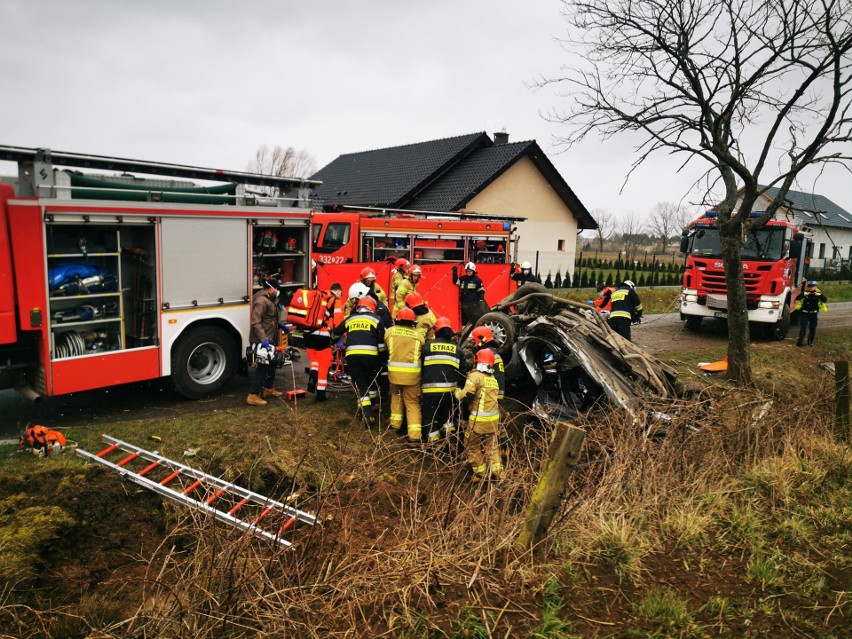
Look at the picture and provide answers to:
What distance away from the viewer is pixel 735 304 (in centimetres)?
906

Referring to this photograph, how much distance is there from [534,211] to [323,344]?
19.1 meters

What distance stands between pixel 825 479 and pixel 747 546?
6.19 feet

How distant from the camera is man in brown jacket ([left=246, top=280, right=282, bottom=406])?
8086 millimetres

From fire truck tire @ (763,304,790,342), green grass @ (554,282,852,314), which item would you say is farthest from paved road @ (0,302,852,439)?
green grass @ (554,282,852,314)

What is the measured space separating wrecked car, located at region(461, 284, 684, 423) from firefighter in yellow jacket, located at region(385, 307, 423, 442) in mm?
1185

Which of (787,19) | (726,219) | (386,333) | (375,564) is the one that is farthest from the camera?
(726,219)

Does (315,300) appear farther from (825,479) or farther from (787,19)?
(787,19)

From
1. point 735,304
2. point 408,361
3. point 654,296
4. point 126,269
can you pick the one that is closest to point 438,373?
point 408,361

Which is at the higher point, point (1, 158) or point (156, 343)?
point (1, 158)

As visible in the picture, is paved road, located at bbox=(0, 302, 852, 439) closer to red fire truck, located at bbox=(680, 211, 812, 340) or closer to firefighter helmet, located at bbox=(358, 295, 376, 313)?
firefighter helmet, located at bbox=(358, 295, 376, 313)

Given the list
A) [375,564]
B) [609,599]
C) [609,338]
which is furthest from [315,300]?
[609,599]

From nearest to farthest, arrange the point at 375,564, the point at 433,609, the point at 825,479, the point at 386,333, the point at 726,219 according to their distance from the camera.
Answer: the point at 433,609, the point at 375,564, the point at 825,479, the point at 386,333, the point at 726,219

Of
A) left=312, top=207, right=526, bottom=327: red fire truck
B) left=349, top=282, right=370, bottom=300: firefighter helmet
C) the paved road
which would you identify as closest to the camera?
the paved road

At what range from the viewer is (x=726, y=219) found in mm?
8742
